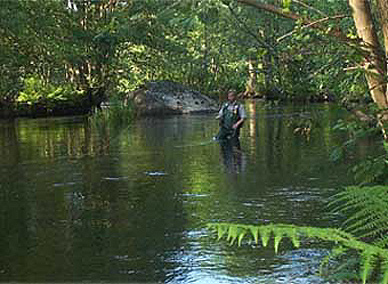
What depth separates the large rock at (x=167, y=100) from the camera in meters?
31.8

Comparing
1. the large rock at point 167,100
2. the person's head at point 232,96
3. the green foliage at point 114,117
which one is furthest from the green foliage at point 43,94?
the person's head at point 232,96

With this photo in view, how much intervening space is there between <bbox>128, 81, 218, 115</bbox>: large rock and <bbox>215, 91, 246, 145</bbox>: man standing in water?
50.3ft

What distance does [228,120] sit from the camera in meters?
15.8

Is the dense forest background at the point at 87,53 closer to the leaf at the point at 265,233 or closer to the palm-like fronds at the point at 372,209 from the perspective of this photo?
the palm-like fronds at the point at 372,209

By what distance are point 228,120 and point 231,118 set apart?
0.18 meters

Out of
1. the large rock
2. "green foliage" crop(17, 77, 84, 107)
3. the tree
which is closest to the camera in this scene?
the tree

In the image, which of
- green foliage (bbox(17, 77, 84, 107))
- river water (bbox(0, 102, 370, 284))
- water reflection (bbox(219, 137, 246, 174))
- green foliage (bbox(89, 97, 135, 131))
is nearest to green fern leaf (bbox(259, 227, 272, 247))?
river water (bbox(0, 102, 370, 284))

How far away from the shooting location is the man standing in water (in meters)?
15.4

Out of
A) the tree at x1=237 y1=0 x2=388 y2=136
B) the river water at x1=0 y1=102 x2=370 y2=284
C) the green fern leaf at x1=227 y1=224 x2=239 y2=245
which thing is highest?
the tree at x1=237 y1=0 x2=388 y2=136

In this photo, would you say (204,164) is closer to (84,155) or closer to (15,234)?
(84,155)

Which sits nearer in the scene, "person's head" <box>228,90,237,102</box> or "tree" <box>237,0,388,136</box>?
"tree" <box>237,0,388,136</box>

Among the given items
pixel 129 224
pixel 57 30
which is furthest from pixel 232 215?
pixel 57 30

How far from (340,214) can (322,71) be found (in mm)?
2053

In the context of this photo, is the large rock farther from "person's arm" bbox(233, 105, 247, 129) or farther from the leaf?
the leaf
